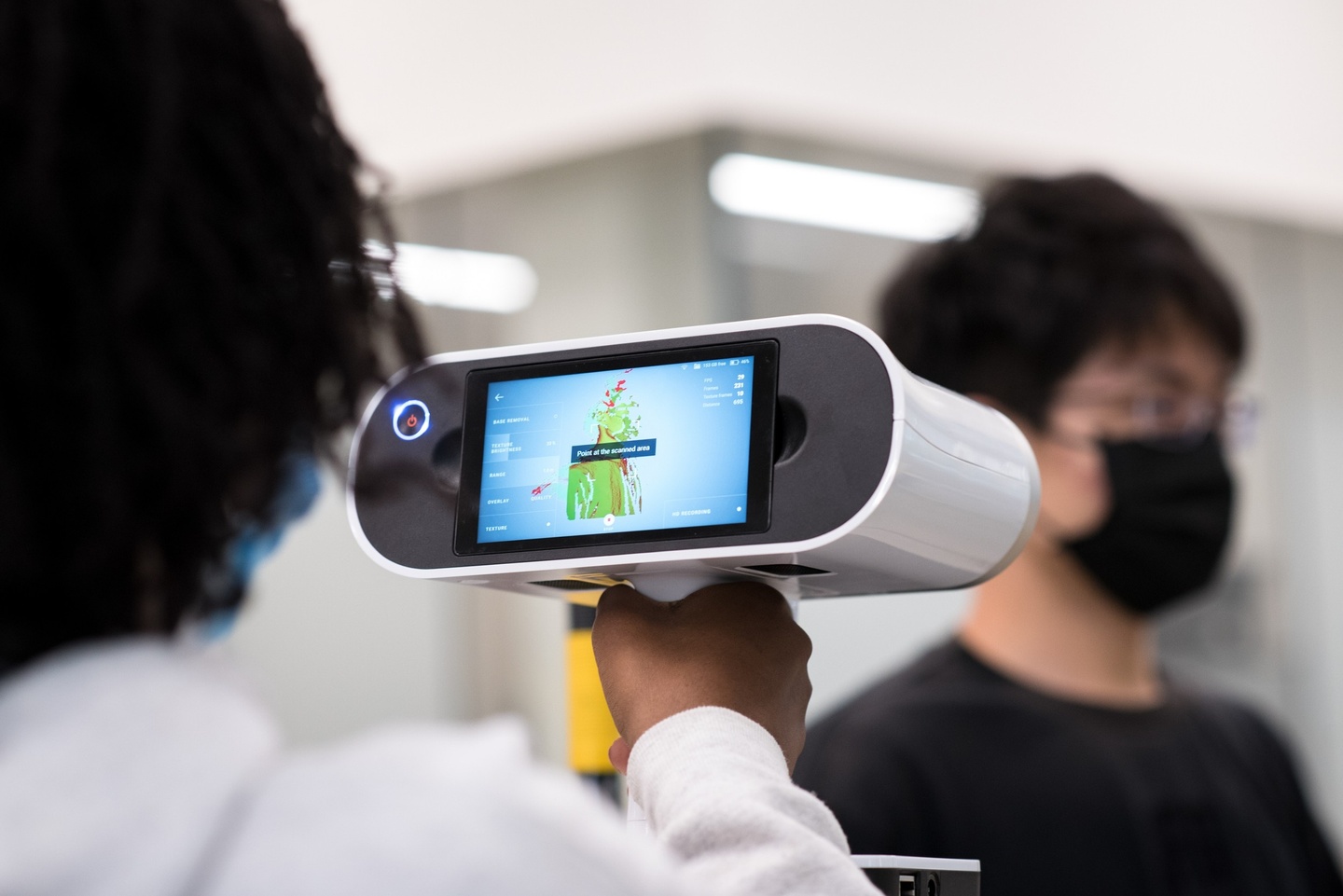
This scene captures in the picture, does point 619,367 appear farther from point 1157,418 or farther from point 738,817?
point 1157,418

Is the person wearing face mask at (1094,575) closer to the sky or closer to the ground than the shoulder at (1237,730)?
closer to the sky

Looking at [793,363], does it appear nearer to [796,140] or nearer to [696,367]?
[696,367]

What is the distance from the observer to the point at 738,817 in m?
0.55

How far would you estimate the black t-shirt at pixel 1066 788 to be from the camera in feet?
3.91

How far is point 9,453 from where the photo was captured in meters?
0.41

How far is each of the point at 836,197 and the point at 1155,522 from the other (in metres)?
1.23

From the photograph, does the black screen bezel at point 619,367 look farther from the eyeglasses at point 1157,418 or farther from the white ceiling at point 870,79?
the white ceiling at point 870,79

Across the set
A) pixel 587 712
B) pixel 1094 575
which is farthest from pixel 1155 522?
pixel 587 712

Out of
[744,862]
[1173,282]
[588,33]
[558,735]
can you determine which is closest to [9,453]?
[744,862]

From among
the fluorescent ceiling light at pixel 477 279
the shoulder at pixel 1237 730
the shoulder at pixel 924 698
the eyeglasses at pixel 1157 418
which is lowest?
the shoulder at pixel 1237 730

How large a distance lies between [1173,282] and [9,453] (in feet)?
4.07

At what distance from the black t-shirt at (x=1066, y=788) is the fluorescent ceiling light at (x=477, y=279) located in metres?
1.40

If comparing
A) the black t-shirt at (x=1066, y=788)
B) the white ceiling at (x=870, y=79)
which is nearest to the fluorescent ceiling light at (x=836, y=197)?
the white ceiling at (x=870, y=79)

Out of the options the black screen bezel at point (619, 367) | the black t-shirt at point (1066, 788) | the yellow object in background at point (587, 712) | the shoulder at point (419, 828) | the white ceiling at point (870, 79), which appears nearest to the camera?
the shoulder at point (419, 828)
